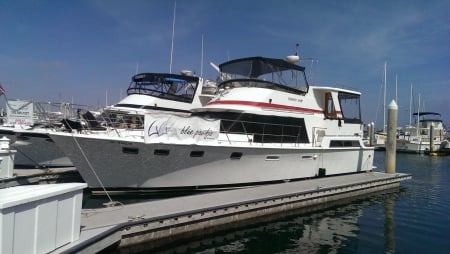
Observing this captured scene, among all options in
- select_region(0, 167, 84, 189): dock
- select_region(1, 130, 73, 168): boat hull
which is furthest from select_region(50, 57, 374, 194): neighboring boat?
select_region(1, 130, 73, 168): boat hull

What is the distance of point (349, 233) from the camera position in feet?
32.0

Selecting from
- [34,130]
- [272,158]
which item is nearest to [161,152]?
[272,158]

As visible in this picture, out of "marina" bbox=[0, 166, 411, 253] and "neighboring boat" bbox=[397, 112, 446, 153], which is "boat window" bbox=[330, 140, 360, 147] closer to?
"marina" bbox=[0, 166, 411, 253]

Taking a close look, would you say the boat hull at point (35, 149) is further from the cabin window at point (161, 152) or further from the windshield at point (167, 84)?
the cabin window at point (161, 152)

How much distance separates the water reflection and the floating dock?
11.5 inches

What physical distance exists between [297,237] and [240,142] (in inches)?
151

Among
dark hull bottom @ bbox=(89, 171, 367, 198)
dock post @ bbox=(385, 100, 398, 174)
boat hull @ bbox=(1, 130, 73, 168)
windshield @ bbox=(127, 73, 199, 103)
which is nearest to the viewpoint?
dark hull bottom @ bbox=(89, 171, 367, 198)

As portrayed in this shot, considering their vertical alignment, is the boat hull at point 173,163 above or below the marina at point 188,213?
above

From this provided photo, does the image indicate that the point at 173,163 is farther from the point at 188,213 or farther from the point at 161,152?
the point at 188,213

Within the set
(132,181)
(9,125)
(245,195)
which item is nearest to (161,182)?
(132,181)

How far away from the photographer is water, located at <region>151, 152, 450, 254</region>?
8.45 meters

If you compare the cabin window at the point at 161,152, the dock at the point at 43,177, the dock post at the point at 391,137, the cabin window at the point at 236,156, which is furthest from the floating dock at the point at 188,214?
the dock post at the point at 391,137

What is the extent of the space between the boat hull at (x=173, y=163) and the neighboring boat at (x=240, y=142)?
29mm

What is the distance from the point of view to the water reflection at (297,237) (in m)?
8.28
